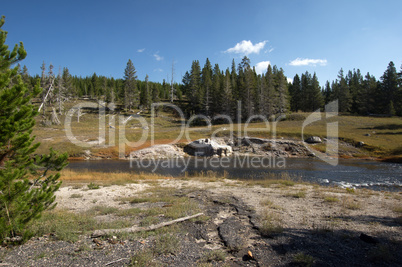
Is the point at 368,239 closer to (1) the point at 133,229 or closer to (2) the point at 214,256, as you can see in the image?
(2) the point at 214,256

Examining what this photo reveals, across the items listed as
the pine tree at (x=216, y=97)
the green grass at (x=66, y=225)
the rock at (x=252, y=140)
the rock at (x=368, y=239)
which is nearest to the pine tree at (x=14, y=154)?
the green grass at (x=66, y=225)

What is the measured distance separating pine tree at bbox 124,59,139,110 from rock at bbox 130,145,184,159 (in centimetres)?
4905

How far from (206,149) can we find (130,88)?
5763 centimetres

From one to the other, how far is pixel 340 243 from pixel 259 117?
221ft

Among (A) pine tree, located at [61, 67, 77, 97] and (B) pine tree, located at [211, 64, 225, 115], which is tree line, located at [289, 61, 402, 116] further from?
(A) pine tree, located at [61, 67, 77, 97]

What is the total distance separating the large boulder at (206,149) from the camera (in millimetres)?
43500

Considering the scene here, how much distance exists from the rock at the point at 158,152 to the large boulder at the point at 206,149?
2480 millimetres

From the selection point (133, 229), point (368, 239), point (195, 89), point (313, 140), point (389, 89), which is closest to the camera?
point (368, 239)

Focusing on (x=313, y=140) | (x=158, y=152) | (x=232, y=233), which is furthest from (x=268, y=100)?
(x=232, y=233)

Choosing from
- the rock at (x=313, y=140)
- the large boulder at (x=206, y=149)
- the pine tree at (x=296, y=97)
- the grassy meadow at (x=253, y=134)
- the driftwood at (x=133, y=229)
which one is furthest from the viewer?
the pine tree at (x=296, y=97)

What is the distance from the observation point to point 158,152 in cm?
4212

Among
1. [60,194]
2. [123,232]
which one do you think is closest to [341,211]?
[123,232]

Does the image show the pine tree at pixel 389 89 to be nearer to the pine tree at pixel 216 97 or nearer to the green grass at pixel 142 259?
the pine tree at pixel 216 97

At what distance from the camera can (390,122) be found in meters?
57.3
